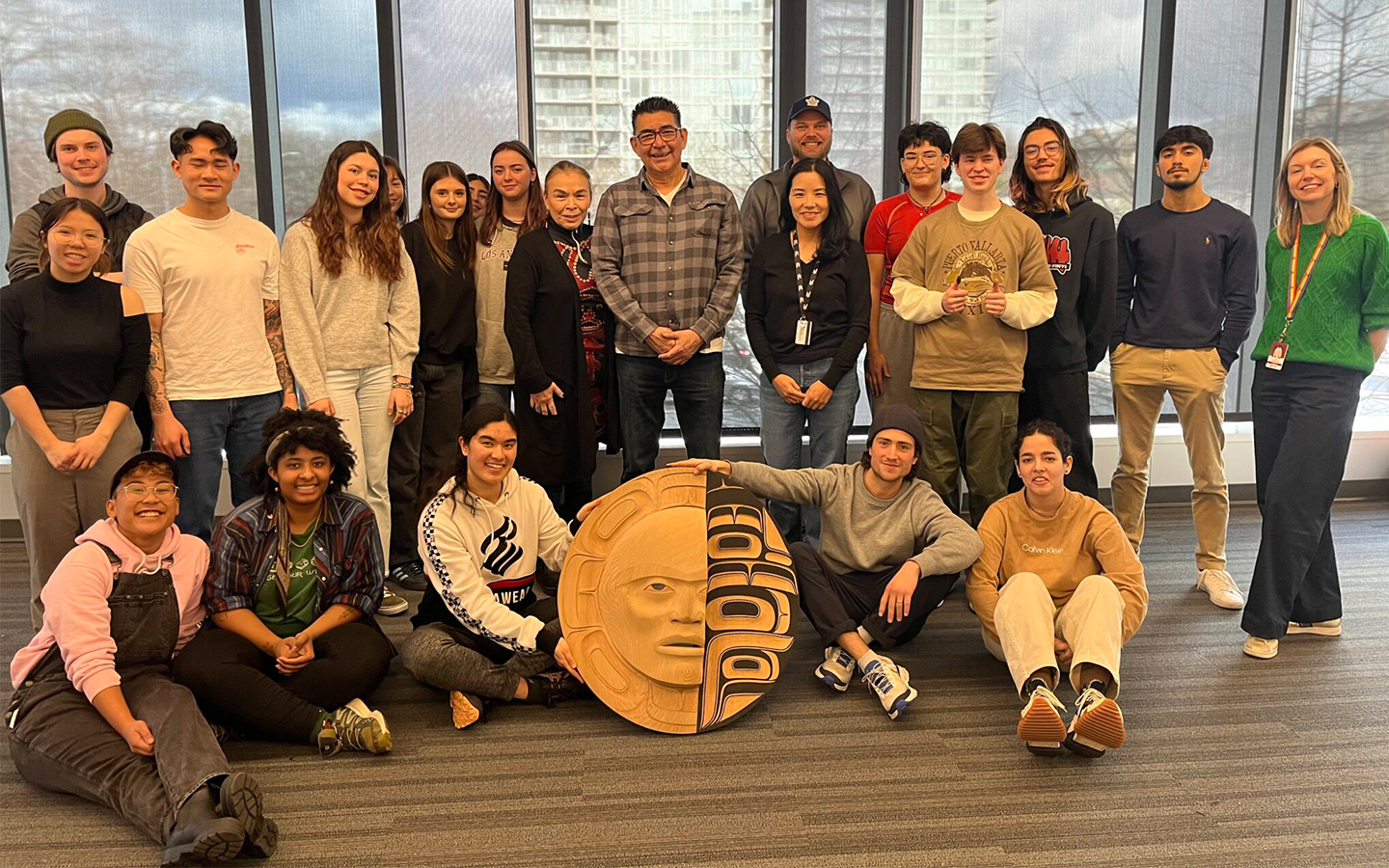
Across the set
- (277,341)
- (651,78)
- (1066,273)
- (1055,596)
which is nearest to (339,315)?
(277,341)

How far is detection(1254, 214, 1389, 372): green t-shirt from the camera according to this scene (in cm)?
305

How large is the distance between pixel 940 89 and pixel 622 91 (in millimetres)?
1567

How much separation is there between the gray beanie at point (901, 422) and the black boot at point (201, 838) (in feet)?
6.49

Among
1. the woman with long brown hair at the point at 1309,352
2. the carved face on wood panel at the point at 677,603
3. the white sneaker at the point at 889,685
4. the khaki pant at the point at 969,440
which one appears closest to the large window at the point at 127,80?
the carved face on wood panel at the point at 677,603

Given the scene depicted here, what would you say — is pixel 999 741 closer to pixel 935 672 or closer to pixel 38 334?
pixel 935 672

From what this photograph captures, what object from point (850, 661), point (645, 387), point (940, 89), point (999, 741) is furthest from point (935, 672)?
point (940, 89)

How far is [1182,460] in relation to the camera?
17.0 ft

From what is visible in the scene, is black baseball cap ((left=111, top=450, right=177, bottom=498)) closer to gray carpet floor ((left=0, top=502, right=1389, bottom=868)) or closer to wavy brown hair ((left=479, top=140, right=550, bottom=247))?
gray carpet floor ((left=0, top=502, right=1389, bottom=868))

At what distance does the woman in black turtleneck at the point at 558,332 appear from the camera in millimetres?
3604

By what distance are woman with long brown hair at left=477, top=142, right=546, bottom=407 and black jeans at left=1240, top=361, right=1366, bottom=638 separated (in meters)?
2.57

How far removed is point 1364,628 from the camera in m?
3.47

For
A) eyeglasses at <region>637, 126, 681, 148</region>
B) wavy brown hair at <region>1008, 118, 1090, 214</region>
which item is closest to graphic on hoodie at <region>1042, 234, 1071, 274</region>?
wavy brown hair at <region>1008, 118, 1090, 214</region>

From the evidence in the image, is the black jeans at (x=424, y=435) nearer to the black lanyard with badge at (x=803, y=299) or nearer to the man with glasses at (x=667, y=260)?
the man with glasses at (x=667, y=260)

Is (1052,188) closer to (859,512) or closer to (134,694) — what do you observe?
(859,512)
